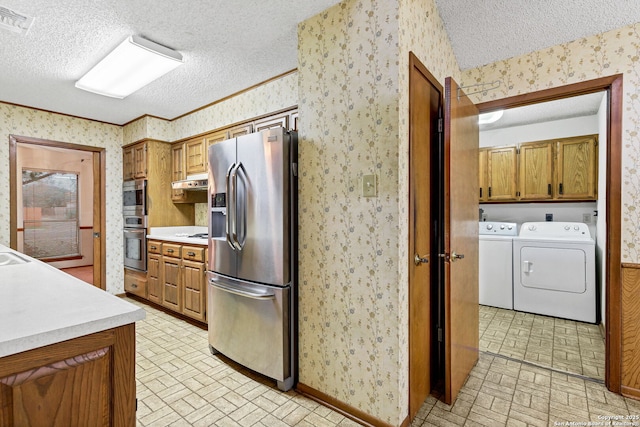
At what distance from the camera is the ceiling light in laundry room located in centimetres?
194

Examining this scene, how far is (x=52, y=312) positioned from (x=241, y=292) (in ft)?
4.45

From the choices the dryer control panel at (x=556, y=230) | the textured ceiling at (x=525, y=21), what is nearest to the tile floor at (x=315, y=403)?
the dryer control panel at (x=556, y=230)

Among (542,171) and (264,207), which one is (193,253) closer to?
(264,207)

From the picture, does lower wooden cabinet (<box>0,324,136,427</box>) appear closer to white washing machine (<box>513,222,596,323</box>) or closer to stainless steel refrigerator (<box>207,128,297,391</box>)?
stainless steel refrigerator (<box>207,128,297,391</box>)

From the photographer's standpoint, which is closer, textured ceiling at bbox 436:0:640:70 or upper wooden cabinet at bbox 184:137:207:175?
textured ceiling at bbox 436:0:640:70

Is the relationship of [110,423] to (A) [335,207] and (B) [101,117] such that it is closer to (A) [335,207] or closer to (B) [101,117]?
(A) [335,207]

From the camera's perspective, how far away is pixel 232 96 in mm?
3457

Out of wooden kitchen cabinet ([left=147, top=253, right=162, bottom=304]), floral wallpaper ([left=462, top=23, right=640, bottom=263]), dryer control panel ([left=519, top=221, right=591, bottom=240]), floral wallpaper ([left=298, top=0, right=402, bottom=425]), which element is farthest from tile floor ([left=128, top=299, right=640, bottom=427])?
dryer control panel ([left=519, top=221, right=591, bottom=240])

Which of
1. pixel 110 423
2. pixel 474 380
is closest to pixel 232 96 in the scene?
pixel 110 423

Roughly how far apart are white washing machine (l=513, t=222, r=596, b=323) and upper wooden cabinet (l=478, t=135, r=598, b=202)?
45cm

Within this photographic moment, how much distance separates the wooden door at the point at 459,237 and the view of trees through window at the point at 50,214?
772 cm

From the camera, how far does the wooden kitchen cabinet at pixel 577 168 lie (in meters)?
3.78

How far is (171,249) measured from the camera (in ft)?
11.7

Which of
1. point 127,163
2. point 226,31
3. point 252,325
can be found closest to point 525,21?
point 226,31
